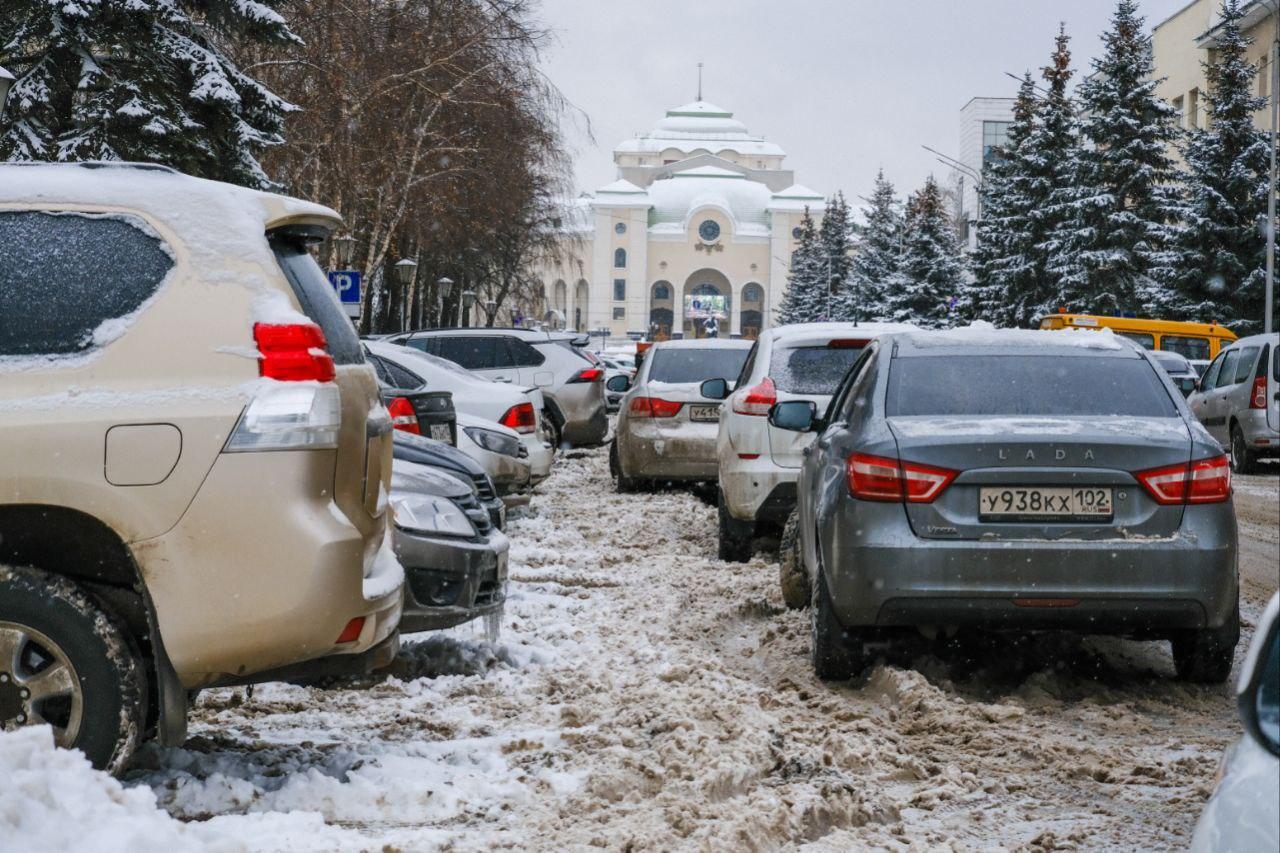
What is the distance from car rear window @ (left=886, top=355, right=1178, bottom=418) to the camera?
6613 mm

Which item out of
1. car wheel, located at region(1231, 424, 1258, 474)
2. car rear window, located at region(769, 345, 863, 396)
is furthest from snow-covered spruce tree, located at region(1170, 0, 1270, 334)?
car rear window, located at region(769, 345, 863, 396)

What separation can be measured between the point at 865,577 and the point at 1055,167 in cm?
4940

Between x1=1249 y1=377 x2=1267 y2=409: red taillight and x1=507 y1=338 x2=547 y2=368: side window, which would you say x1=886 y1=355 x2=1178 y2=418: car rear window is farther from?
x1=1249 y1=377 x2=1267 y2=409: red taillight

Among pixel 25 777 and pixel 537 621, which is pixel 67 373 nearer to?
pixel 25 777

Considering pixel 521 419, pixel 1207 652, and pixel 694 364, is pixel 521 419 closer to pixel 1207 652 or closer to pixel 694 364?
pixel 694 364

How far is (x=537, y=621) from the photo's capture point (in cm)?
827

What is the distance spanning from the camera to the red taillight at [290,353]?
4418 mm

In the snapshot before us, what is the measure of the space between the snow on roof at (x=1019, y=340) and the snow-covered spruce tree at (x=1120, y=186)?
4099cm

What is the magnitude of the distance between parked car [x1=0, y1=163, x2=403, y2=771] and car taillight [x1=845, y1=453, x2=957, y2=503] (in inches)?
93.5

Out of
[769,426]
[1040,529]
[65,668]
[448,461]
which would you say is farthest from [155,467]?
[769,426]

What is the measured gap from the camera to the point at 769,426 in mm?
10305

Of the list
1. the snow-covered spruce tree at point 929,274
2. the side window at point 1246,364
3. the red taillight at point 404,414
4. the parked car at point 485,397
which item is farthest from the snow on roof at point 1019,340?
the snow-covered spruce tree at point 929,274

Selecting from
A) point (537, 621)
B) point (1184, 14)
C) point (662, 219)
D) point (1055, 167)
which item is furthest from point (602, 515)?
point (662, 219)

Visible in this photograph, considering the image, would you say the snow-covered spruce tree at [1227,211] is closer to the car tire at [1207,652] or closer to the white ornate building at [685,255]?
the car tire at [1207,652]
